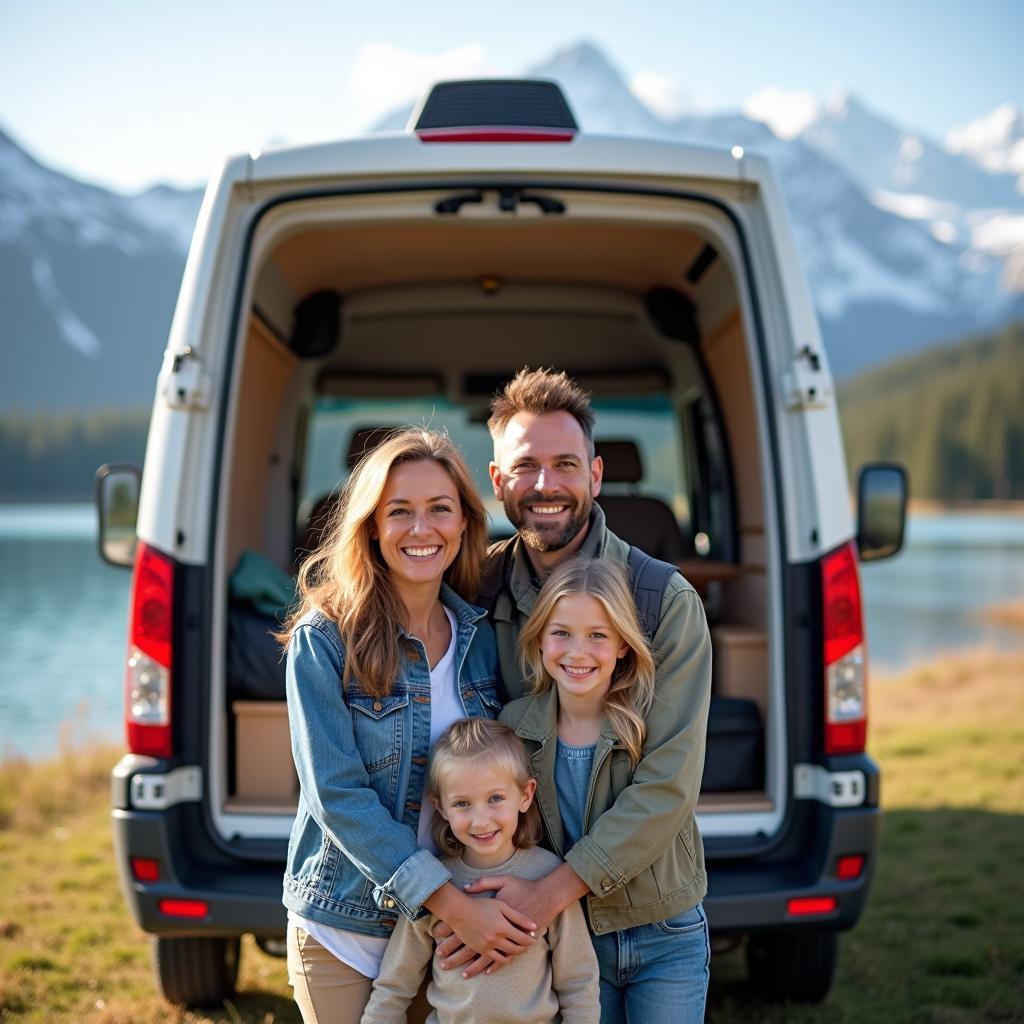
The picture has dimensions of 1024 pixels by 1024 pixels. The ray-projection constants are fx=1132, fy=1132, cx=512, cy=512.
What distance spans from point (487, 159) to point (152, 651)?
4.92ft

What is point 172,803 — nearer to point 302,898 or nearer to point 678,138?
point 302,898

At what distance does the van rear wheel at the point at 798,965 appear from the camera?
3.34 meters

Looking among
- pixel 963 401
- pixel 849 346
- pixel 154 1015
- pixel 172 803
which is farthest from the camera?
pixel 849 346

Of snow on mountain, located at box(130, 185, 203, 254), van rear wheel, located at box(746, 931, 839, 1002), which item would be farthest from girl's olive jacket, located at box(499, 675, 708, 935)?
snow on mountain, located at box(130, 185, 203, 254)

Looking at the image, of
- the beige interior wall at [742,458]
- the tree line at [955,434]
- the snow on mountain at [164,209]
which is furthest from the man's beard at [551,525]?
the snow on mountain at [164,209]

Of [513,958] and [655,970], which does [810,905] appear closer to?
[655,970]

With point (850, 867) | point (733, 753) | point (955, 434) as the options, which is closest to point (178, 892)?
point (733, 753)

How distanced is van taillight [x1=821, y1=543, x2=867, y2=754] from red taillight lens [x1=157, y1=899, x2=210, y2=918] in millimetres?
1594

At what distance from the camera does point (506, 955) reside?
190cm

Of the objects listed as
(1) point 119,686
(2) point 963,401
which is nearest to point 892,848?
(1) point 119,686

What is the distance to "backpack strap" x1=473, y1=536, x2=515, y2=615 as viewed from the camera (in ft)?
7.66

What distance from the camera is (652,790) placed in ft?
6.50

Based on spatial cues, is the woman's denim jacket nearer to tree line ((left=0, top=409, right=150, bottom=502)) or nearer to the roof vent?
the roof vent

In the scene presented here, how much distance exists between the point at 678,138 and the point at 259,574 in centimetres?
180
